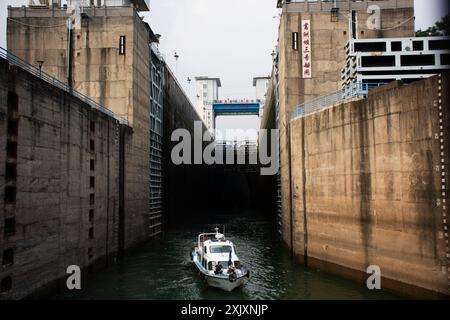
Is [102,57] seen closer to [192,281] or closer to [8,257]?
[192,281]

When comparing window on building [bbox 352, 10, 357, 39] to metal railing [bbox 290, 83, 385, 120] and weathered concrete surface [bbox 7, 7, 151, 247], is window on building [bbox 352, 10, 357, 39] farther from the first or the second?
weathered concrete surface [bbox 7, 7, 151, 247]

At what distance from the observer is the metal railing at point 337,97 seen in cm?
2516

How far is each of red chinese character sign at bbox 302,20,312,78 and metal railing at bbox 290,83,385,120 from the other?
2951 mm

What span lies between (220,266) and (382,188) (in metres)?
10.0

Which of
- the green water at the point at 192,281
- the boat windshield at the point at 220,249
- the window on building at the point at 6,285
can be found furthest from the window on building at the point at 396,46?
the window on building at the point at 6,285

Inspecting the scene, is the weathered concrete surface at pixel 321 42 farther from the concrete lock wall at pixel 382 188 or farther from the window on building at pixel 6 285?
the window on building at pixel 6 285

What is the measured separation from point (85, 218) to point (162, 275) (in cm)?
622

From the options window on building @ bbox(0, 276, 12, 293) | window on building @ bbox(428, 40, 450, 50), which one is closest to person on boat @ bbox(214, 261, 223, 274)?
window on building @ bbox(0, 276, 12, 293)

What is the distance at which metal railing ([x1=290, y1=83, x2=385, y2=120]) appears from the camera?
82.5 ft

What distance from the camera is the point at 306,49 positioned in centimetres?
3403

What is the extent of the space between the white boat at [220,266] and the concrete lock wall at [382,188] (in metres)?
5.88
